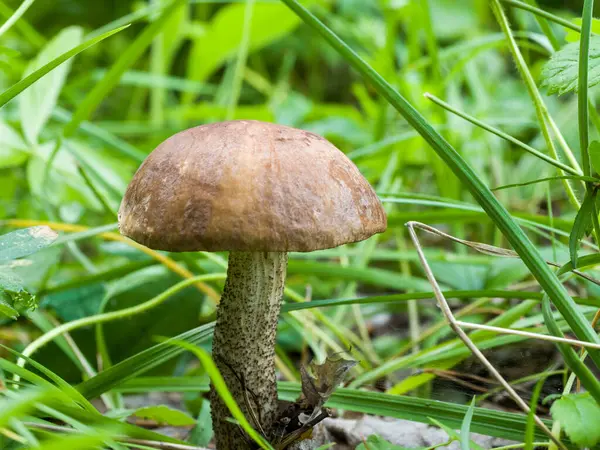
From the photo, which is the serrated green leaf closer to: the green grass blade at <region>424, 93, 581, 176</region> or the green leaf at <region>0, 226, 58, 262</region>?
the green leaf at <region>0, 226, 58, 262</region>

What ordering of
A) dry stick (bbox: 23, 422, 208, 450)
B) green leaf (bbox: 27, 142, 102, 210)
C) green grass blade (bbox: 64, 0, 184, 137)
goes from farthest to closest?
1. green leaf (bbox: 27, 142, 102, 210)
2. green grass blade (bbox: 64, 0, 184, 137)
3. dry stick (bbox: 23, 422, 208, 450)

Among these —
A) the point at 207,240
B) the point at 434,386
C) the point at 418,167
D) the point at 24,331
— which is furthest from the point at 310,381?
the point at 418,167

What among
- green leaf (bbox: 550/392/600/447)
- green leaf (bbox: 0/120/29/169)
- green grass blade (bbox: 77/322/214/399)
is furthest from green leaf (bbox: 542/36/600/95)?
green leaf (bbox: 0/120/29/169)

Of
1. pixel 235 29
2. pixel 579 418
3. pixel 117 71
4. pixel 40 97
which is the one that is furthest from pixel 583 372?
pixel 235 29

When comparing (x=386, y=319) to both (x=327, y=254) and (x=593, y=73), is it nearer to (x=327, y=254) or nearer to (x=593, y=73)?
(x=327, y=254)

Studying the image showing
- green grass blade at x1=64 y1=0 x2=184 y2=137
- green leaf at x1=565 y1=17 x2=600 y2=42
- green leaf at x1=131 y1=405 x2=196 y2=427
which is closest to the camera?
green leaf at x1=565 y1=17 x2=600 y2=42

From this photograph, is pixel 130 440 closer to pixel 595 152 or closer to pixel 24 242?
pixel 24 242
